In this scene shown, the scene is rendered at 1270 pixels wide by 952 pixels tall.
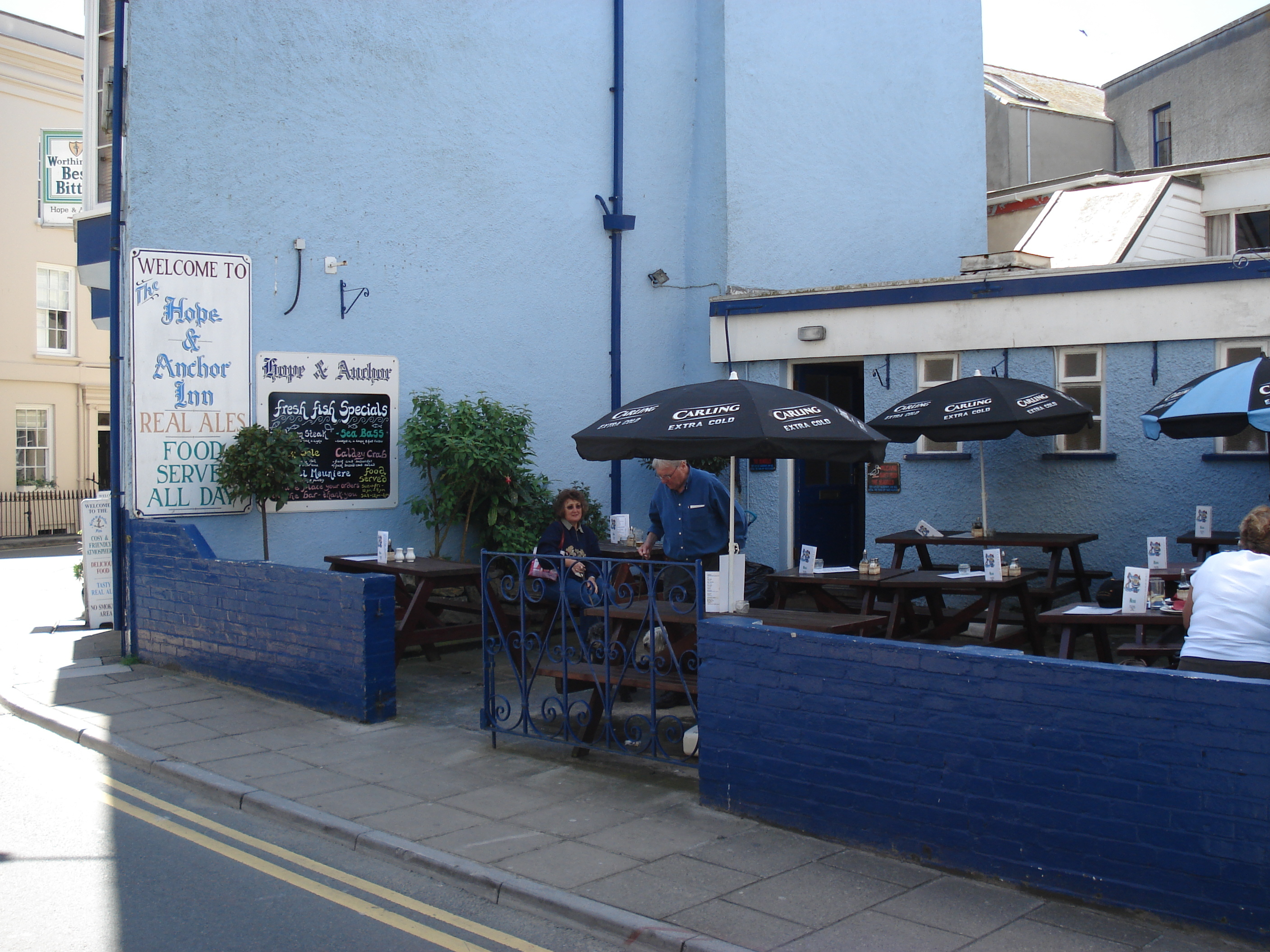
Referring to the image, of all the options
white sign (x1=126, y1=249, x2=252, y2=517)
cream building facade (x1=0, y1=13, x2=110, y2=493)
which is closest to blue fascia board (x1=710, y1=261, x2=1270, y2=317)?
white sign (x1=126, y1=249, x2=252, y2=517)

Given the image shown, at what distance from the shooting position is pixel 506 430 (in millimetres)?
11641

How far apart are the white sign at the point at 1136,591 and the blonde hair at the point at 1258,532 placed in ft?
5.07

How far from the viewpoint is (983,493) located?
34.5 ft

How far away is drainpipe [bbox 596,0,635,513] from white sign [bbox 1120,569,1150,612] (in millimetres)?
7323

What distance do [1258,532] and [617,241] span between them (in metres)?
9.24

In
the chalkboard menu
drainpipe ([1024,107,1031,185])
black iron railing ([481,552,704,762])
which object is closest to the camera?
black iron railing ([481,552,704,762])

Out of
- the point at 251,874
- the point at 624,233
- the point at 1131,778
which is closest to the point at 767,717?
the point at 1131,778

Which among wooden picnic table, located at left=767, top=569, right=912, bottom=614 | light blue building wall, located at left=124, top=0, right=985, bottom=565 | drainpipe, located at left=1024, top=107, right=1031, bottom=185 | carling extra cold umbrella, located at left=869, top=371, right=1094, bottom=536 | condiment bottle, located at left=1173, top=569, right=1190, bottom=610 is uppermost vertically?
drainpipe, located at left=1024, top=107, right=1031, bottom=185

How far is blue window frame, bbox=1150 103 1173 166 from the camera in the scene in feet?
71.6

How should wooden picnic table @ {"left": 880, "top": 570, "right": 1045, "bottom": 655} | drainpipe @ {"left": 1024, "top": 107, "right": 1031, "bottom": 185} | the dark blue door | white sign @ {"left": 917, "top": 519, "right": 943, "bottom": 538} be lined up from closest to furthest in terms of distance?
wooden picnic table @ {"left": 880, "top": 570, "right": 1045, "bottom": 655} → white sign @ {"left": 917, "top": 519, "right": 943, "bottom": 538} → the dark blue door → drainpipe @ {"left": 1024, "top": 107, "right": 1031, "bottom": 185}

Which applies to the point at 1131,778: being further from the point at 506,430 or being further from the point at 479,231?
the point at 479,231

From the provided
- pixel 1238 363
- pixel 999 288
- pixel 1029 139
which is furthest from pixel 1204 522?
pixel 1029 139

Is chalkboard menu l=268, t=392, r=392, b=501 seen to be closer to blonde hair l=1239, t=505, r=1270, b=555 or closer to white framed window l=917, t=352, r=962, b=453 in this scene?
white framed window l=917, t=352, r=962, b=453

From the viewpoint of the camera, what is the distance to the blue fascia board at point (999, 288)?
10.0m
